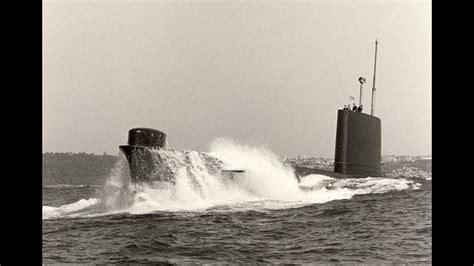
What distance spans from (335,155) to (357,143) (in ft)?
5.16

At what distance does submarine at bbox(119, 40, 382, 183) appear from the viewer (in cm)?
1792

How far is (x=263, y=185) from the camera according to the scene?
2284 cm

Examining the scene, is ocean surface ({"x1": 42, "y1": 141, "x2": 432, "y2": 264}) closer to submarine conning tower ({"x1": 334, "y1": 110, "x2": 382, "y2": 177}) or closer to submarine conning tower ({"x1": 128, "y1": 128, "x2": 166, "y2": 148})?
submarine conning tower ({"x1": 128, "y1": 128, "x2": 166, "y2": 148})

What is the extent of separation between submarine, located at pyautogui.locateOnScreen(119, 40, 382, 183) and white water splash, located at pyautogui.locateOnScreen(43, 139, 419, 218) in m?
0.21

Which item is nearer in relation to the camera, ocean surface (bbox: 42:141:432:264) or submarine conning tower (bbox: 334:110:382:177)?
ocean surface (bbox: 42:141:432:264)

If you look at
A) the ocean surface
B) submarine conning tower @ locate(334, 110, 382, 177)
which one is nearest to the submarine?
submarine conning tower @ locate(334, 110, 382, 177)

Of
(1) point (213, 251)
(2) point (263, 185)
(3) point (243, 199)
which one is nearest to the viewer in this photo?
(1) point (213, 251)

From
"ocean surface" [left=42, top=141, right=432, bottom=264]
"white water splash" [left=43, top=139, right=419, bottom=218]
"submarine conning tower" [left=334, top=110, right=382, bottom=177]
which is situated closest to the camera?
"ocean surface" [left=42, top=141, right=432, bottom=264]
